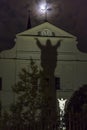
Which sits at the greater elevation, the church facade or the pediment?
the pediment

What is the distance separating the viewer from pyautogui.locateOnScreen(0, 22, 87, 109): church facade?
38.2m

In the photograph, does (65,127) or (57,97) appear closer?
(65,127)

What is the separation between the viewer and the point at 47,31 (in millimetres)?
39094

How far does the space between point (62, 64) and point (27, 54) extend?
2.63m

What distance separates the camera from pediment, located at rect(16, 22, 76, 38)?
3878cm

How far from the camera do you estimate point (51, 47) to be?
39.3 meters

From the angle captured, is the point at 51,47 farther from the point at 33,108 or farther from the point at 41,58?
the point at 33,108

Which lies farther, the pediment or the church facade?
the pediment

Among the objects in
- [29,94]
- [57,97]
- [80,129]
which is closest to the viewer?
[80,129]

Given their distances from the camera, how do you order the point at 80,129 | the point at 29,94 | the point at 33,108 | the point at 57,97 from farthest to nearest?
1. the point at 57,97
2. the point at 29,94
3. the point at 33,108
4. the point at 80,129

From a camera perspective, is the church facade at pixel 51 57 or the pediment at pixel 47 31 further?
the pediment at pixel 47 31

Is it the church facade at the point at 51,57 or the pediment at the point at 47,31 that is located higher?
the pediment at the point at 47,31

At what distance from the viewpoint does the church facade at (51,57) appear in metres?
38.2

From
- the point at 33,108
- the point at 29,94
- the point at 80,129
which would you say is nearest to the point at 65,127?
the point at 80,129
